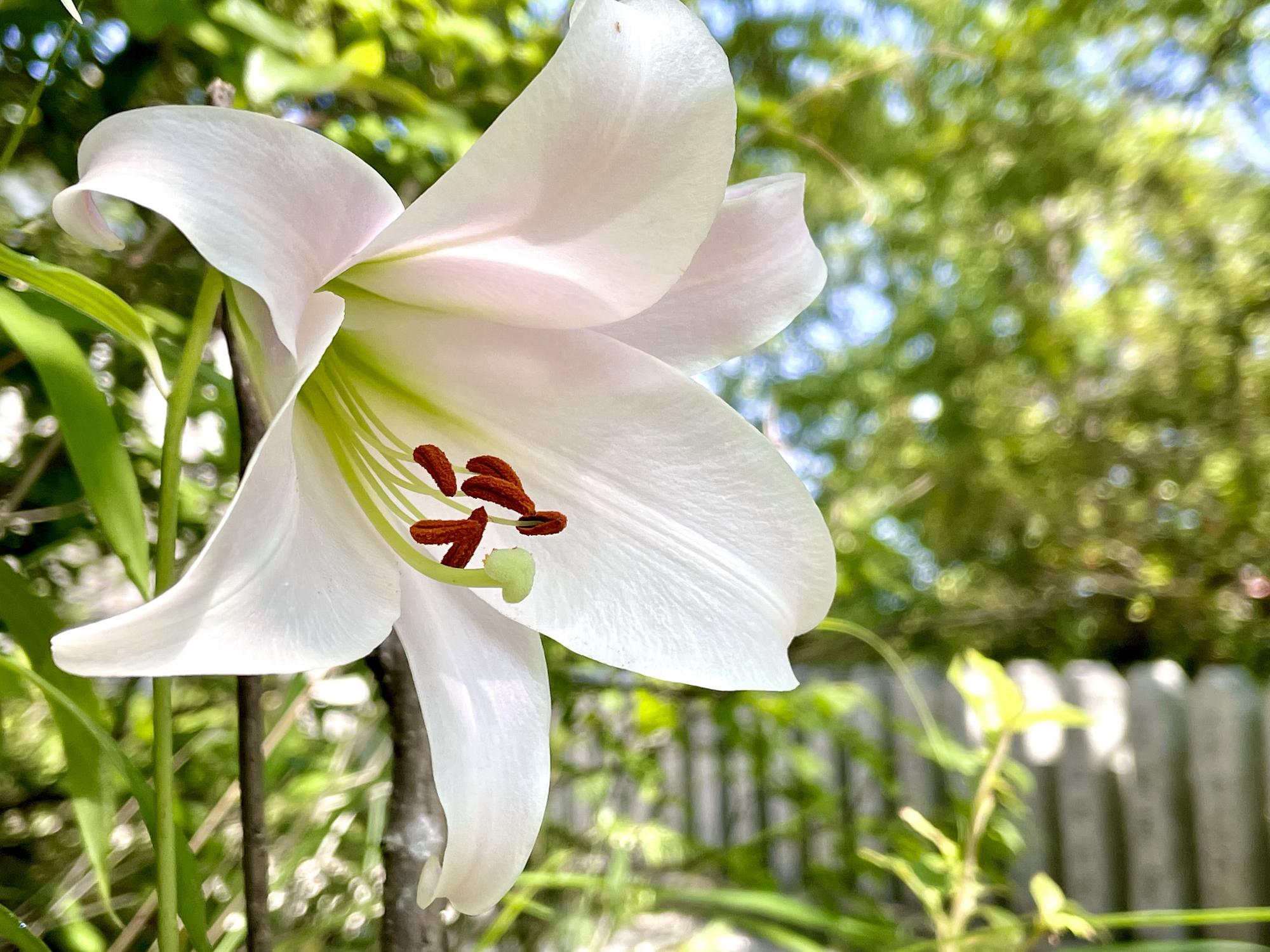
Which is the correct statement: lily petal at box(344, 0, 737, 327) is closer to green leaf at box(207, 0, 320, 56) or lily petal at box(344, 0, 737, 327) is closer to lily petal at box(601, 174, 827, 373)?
lily petal at box(601, 174, 827, 373)

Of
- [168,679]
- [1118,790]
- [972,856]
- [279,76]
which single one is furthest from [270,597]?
[1118,790]

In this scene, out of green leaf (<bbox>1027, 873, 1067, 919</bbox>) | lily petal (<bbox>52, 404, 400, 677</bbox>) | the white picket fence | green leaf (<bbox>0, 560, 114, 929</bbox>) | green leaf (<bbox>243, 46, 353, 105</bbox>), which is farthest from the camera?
the white picket fence

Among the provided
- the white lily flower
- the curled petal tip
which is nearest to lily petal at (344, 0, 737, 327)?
the white lily flower

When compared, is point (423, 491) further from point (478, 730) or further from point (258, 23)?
point (258, 23)

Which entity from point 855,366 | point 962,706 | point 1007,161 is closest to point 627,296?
point 1007,161

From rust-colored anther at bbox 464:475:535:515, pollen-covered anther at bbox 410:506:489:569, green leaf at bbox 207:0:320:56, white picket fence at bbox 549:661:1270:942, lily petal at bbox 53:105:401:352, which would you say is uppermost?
green leaf at bbox 207:0:320:56

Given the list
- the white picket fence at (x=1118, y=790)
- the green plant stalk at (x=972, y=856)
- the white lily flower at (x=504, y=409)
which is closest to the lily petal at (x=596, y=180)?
the white lily flower at (x=504, y=409)

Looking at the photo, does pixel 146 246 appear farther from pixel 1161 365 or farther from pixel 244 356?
pixel 1161 365
